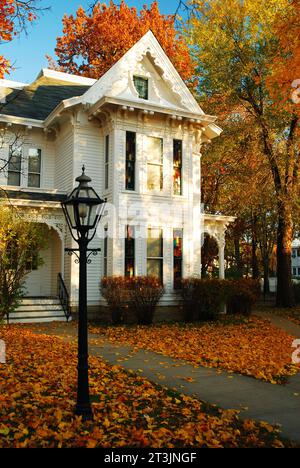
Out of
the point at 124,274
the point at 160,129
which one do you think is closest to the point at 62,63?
the point at 160,129

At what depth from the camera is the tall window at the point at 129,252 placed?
15.9 m

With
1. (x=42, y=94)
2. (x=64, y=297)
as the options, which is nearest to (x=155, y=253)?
(x=64, y=297)

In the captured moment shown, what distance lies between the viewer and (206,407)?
6.02 metres

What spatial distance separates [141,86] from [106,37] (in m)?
16.1

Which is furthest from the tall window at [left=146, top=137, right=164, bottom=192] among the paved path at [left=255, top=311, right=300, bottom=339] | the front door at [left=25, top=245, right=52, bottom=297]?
the paved path at [left=255, top=311, right=300, bottom=339]

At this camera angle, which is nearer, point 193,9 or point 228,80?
point 193,9

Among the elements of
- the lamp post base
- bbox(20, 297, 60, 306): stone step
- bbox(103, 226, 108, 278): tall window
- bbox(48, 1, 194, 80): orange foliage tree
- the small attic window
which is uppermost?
bbox(48, 1, 194, 80): orange foliage tree

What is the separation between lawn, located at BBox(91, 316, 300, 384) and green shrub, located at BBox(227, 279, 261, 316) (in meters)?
1.41

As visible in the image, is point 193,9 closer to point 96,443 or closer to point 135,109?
point 96,443

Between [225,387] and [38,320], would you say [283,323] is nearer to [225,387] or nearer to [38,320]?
[38,320]

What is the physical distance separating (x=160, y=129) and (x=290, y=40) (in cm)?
687

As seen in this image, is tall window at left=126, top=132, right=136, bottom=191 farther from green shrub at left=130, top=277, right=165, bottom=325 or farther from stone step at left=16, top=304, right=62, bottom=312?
stone step at left=16, top=304, right=62, bottom=312

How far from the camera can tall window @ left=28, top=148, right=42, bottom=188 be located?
17.9 metres

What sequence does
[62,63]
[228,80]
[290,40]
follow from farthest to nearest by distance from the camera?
1. [62,63]
2. [228,80]
3. [290,40]
